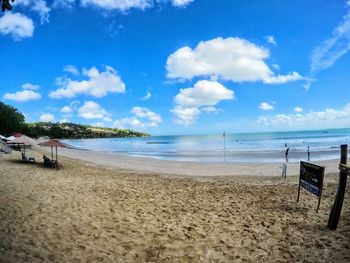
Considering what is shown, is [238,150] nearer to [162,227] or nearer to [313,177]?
[313,177]

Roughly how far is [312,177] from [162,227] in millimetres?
4923

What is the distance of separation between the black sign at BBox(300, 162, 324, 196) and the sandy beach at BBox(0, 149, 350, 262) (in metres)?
0.64

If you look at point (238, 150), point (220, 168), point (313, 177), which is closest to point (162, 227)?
point (313, 177)

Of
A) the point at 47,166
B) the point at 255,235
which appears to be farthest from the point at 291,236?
the point at 47,166

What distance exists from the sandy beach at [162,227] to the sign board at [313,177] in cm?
62

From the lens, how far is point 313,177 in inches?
382

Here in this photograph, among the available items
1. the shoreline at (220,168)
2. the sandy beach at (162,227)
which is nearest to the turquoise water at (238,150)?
the shoreline at (220,168)

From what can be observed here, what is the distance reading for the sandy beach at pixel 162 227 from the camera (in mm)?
6164

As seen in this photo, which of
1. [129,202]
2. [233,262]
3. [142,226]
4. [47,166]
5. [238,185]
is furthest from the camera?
[47,166]

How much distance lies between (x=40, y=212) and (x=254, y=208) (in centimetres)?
608

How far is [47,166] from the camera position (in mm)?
21000

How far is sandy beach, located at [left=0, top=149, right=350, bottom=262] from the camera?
6.16 m

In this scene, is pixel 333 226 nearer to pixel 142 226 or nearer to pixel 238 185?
pixel 142 226

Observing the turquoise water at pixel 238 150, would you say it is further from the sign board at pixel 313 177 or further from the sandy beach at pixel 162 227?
the sandy beach at pixel 162 227
